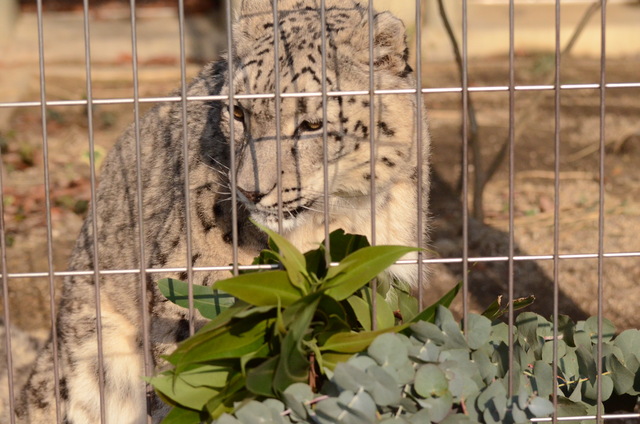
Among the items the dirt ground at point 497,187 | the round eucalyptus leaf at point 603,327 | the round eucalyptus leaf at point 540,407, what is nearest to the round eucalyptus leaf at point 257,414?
the round eucalyptus leaf at point 540,407

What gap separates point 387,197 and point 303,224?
417 millimetres

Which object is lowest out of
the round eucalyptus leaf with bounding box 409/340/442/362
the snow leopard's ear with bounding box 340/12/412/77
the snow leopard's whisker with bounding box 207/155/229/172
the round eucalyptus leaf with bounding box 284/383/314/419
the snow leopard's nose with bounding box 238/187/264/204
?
the round eucalyptus leaf with bounding box 284/383/314/419

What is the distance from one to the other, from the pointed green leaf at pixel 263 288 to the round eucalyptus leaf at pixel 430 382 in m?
0.38

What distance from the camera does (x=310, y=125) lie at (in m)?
3.00

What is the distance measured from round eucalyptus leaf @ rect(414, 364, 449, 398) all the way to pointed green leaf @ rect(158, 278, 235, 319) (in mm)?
619

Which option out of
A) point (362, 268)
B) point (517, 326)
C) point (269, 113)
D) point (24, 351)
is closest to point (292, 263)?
point (362, 268)

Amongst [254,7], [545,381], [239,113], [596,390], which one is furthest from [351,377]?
[254,7]

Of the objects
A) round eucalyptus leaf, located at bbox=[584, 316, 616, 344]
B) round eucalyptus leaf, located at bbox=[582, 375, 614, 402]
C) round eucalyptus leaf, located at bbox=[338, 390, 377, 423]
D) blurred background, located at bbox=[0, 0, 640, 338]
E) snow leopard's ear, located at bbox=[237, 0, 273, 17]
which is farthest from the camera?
blurred background, located at bbox=[0, 0, 640, 338]

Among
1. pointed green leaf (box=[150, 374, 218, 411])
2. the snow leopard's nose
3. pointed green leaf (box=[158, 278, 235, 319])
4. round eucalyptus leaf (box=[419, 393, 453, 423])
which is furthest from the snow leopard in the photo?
round eucalyptus leaf (box=[419, 393, 453, 423])

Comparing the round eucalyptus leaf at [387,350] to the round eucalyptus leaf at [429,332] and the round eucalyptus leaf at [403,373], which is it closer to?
the round eucalyptus leaf at [403,373]

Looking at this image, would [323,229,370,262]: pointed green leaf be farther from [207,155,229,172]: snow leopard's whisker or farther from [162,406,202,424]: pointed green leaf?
[207,155,229,172]: snow leopard's whisker

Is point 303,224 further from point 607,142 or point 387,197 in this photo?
point 607,142

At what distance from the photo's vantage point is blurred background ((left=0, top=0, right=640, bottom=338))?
5.42 meters

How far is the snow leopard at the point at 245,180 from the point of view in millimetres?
3010
